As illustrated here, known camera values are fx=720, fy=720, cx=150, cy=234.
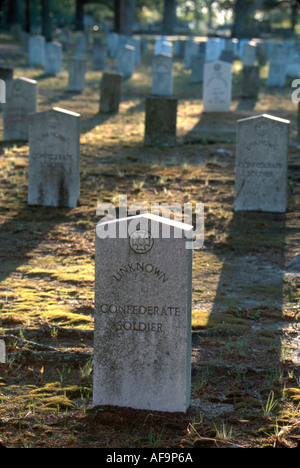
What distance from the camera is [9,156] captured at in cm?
1355

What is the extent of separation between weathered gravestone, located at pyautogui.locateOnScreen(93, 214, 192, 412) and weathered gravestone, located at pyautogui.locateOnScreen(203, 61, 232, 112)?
51.2 feet

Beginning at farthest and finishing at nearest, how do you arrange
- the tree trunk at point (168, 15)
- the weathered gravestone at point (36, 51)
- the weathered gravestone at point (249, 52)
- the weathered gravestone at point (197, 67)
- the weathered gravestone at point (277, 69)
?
the tree trunk at point (168, 15) < the weathered gravestone at point (36, 51) < the weathered gravestone at point (249, 52) < the weathered gravestone at point (197, 67) < the weathered gravestone at point (277, 69)

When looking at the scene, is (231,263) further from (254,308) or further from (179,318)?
(179,318)

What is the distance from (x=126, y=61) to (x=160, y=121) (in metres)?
14.7

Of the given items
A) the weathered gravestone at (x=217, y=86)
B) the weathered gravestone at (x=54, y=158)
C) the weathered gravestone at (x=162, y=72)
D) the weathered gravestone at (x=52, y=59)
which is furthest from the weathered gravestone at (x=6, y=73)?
the weathered gravestone at (x=54, y=158)

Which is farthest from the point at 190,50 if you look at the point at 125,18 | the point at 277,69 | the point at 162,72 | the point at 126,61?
the point at 162,72

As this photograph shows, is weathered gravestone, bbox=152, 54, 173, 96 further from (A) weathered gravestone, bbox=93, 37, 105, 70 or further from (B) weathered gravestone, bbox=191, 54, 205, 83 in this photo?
(A) weathered gravestone, bbox=93, 37, 105, 70

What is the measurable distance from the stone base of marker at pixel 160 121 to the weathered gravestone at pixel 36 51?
18289 millimetres

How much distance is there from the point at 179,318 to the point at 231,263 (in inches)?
148

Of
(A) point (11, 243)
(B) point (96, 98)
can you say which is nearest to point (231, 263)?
(A) point (11, 243)

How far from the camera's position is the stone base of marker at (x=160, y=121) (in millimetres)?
14680

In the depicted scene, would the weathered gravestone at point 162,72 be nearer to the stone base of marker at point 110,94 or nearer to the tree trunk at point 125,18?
the stone base of marker at point 110,94

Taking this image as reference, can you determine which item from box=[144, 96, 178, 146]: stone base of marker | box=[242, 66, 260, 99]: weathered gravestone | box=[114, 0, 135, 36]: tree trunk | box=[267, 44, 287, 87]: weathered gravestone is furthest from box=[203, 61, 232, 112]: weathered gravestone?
box=[114, 0, 135, 36]: tree trunk

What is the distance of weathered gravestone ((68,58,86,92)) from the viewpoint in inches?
926
